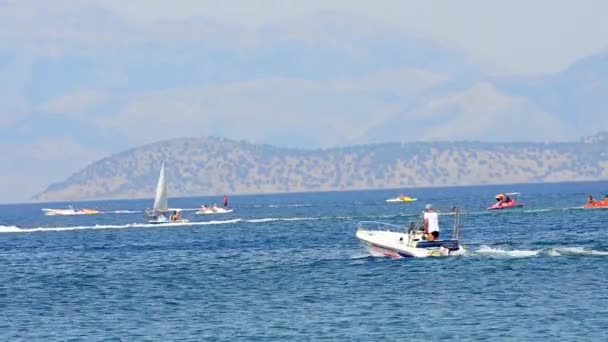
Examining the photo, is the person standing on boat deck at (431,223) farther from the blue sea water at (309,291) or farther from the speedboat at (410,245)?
the blue sea water at (309,291)

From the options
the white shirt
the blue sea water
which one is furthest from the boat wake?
the white shirt

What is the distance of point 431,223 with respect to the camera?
10394cm

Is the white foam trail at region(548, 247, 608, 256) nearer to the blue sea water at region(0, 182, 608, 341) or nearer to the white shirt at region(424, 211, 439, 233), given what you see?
the blue sea water at region(0, 182, 608, 341)

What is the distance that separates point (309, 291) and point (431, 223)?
1758 centimetres

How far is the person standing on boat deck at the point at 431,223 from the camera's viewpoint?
10338 cm

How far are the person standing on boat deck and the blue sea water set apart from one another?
1950 mm

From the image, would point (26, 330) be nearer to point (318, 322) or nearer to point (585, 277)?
point (318, 322)

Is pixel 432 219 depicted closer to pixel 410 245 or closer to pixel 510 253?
pixel 410 245

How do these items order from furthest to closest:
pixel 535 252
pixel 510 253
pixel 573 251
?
pixel 535 252 → pixel 573 251 → pixel 510 253

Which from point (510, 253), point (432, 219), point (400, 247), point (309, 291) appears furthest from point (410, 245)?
point (309, 291)

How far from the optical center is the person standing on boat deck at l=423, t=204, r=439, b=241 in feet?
339

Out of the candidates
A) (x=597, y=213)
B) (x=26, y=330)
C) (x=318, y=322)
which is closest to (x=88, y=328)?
(x=26, y=330)

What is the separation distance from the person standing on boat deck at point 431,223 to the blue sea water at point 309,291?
195 cm

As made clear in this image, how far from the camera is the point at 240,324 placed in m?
75.8
